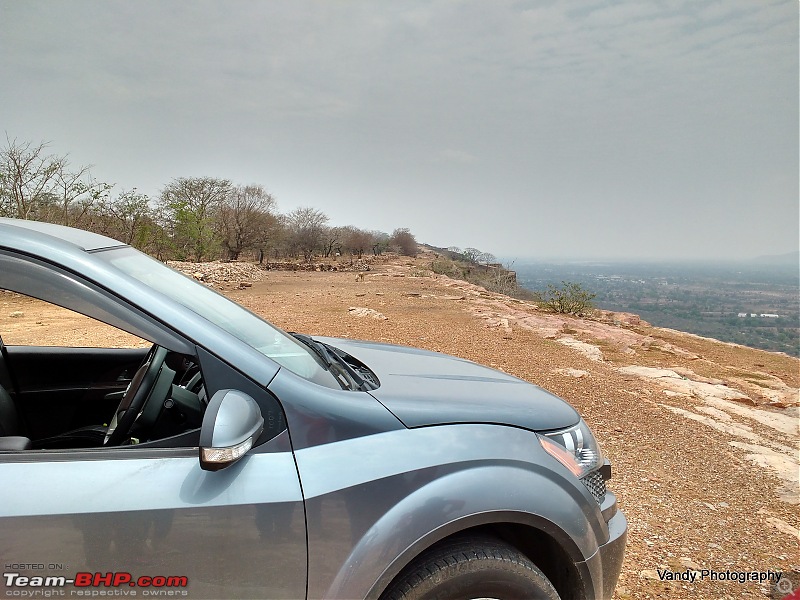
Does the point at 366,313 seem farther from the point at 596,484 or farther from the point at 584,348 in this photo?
the point at 596,484

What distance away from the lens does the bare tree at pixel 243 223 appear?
37.4 meters

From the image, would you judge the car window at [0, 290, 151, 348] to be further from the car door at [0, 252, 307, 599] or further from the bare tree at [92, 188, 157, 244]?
the bare tree at [92, 188, 157, 244]

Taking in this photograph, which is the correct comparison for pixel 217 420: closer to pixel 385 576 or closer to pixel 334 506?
pixel 334 506

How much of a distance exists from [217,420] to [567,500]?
44.9 inches

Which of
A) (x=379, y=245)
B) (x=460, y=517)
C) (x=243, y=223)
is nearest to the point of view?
(x=460, y=517)

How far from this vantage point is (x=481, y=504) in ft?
4.61

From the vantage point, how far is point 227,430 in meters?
1.20

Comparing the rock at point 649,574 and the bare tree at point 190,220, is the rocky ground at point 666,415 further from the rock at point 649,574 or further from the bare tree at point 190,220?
the bare tree at point 190,220

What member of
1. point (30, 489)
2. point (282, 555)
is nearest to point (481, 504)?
point (282, 555)

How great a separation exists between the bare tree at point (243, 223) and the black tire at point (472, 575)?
3786 centimetres

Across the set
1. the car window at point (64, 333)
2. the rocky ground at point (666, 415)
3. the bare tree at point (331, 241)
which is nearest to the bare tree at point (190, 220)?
the bare tree at point (331, 241)

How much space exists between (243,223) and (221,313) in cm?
3819

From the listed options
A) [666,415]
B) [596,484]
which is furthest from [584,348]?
[596,484]

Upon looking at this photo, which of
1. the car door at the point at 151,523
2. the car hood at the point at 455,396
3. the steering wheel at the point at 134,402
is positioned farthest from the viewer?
the steering wheel at the point at 134,402
